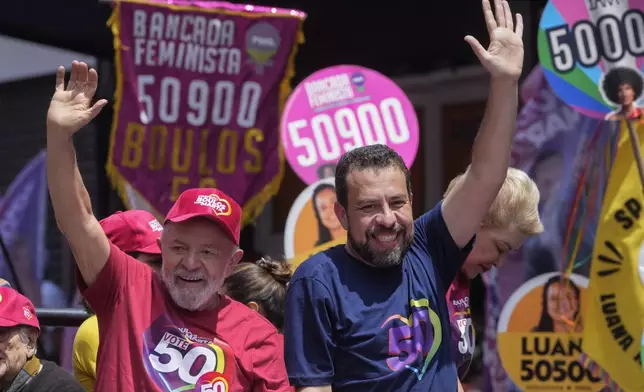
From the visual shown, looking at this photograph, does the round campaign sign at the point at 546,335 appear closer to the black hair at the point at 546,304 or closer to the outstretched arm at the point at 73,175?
the black hair at the point at 546,304

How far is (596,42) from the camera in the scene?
4734 mm

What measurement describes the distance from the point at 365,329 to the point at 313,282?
167 mm

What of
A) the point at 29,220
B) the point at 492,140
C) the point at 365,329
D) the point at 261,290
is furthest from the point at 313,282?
the point at 29,220

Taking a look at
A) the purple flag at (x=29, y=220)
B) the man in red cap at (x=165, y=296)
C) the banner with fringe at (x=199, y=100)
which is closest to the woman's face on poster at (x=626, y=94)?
the banner with fringe at (x=199, y=100)

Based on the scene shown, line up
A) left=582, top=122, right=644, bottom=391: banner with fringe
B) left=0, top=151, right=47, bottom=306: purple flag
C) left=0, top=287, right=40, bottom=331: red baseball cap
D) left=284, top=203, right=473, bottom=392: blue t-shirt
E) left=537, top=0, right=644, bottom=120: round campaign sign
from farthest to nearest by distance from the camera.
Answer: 1. left=0, top=151, right=47, bottom=306: purple flag
2. left=537, top=0, right=644, bottom=120: round campaign sign
3. left=582, top=122, right=644, bottom=391: banner with fringe
4. left=0, top=287, right=40, bottom=331: red baseball cap
5. left=284, top=203, right=473, bottom=392: blue t-shirt

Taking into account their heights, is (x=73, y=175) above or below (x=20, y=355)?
above

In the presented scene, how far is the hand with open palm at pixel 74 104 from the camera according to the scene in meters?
2.41

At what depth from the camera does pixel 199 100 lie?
564cm

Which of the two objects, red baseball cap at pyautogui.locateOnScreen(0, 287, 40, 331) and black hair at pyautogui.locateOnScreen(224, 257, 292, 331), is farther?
black hair at pyautogui.locateOnScreen(224, 257, 292, 331)

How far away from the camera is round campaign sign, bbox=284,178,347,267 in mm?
4863

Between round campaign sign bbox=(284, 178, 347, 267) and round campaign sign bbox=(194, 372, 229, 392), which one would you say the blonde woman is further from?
round campaign sign bbox=(284, 178, 347, 267)

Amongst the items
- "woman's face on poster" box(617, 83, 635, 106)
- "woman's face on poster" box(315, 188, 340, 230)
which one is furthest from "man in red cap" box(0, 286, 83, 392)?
"woman's face on poster" box(617, 83, 635, 106)

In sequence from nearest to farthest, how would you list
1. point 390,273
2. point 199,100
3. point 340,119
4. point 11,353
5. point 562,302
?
point 390,273
point 11,353
point 562,302
point 340,119
point 199,100

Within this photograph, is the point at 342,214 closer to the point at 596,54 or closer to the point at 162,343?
the point at 162,343
